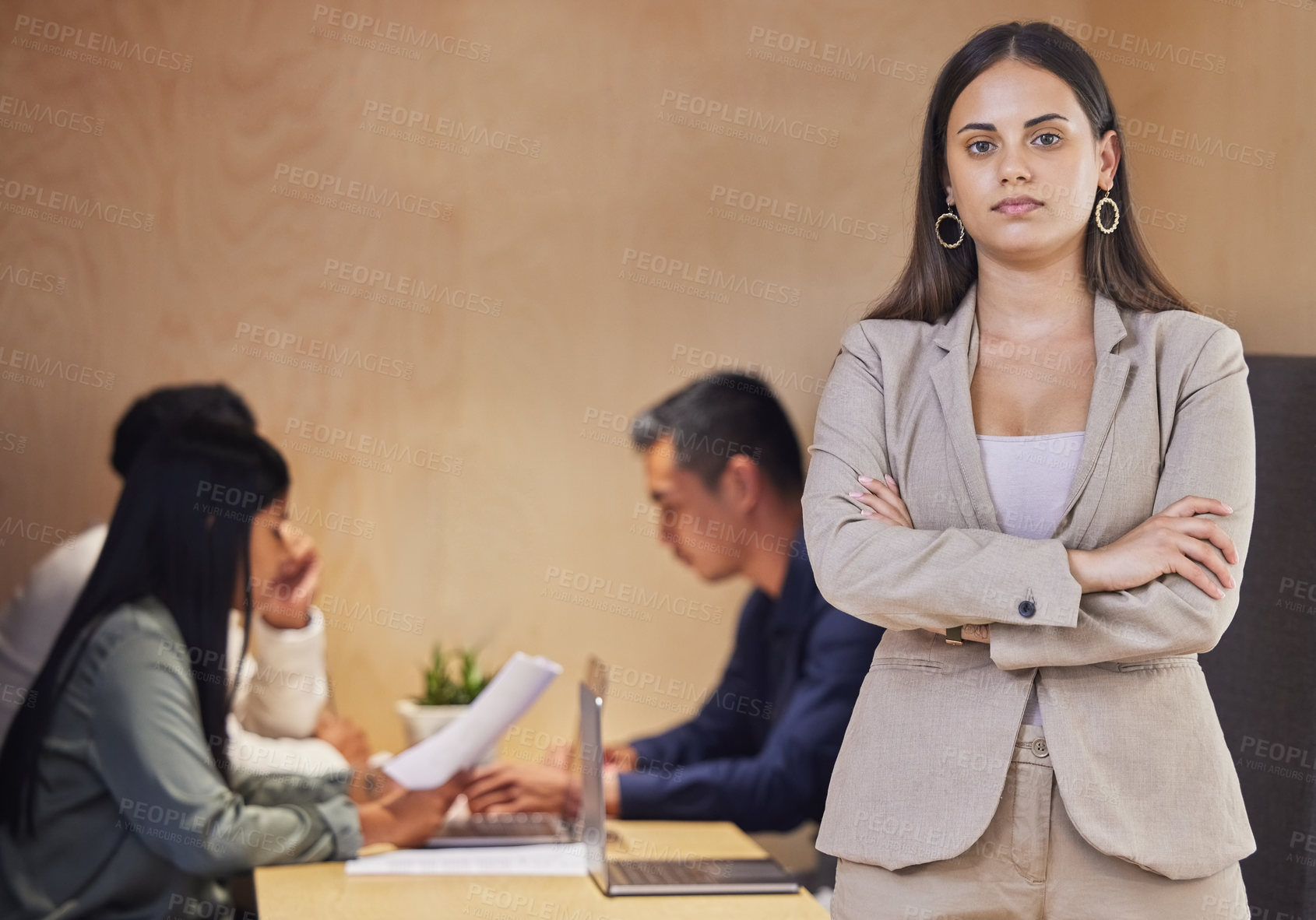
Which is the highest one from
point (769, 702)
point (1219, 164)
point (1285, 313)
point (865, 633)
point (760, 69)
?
point (760, 69)

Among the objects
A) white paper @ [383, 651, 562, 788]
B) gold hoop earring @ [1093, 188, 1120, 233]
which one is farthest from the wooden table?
gold hoop earring @ [1093, 188, 1120, 233]

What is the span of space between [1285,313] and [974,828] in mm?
1585

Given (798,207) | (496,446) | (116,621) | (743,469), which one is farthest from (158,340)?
(798,207)

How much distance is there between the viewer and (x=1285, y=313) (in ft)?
8.01

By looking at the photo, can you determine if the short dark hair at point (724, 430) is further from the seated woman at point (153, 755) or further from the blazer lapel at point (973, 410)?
the blazer lapel at point (973, 410)

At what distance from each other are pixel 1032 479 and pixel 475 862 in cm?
151

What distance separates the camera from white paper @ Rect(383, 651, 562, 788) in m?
2.53

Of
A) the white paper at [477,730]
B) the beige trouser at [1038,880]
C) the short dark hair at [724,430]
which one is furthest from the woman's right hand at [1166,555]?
the short dark hair at [724,430]

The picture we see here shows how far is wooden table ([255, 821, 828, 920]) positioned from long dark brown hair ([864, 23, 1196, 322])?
3.70 ft

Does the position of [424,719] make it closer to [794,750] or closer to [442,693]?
[442,693]

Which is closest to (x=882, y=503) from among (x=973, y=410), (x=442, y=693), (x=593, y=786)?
(x=973, y=410)

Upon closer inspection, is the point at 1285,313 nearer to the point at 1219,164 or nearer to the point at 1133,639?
the point at 1219,164

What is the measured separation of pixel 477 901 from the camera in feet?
7.41

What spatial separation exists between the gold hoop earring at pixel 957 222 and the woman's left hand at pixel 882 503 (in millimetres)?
375
